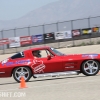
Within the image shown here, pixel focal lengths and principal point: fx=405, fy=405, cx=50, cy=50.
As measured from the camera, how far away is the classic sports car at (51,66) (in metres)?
16.3

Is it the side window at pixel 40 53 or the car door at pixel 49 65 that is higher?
the side window at pixel 40 53

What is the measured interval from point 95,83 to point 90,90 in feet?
5.42

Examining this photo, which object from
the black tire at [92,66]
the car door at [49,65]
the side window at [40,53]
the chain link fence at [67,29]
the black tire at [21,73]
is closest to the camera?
the black tire at [92,66]

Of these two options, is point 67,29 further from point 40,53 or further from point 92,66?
point 92,66

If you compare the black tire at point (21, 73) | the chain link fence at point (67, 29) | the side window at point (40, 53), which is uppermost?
the chain link fence at point (67, 29)

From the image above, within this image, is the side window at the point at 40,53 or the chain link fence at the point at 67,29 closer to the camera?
the side window at the point at 40,53

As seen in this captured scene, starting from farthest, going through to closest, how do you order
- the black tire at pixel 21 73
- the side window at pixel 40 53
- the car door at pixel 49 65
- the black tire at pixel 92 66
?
1. the side window at pixel 40 53
2. the black tire at pixel 21 73
3. the car door at pixel 49 65
4. the black tire at pixel 92 66

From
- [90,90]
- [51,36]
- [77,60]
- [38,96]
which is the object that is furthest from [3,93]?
[51,36]

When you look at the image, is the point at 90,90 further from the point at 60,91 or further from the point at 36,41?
the point at 36,41

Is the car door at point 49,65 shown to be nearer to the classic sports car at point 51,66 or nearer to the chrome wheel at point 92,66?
the classic sports car at point 51,66

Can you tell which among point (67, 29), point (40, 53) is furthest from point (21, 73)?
point (67, 29)

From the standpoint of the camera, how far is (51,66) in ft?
53.8

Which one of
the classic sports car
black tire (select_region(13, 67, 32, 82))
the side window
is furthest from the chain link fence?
black tire (select_region(13, 67, 32, 82))

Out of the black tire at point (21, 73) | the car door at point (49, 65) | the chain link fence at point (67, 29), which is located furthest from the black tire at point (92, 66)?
the chain link fence at point (67, 29)
